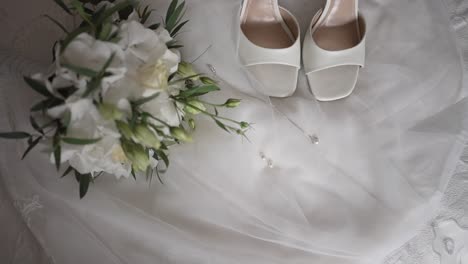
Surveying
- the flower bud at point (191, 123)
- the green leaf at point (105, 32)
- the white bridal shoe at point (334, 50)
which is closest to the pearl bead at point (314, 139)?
the white bridal shoe at point (334, 50)

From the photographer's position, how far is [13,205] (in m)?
0.76

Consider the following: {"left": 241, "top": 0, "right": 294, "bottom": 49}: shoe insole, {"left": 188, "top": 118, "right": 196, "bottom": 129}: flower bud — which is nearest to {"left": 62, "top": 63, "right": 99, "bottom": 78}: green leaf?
{"left": 188, "top": 118, "right": 196, "bottom": 129}: flower bud

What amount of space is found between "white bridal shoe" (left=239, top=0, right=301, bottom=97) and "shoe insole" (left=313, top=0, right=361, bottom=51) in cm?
8

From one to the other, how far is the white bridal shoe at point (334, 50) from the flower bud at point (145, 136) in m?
0.49

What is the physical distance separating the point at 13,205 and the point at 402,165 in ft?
2.44

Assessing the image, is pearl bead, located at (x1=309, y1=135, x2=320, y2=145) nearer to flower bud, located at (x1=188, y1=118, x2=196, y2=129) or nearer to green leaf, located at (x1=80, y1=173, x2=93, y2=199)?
flower bud, located at (x1=188, y1=118, x2=196, y2=129)

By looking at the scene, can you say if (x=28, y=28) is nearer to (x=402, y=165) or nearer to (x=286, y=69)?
(x=286, y=69)

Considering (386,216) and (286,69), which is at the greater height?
(286,69)

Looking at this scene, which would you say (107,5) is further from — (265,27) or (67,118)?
(265,27)

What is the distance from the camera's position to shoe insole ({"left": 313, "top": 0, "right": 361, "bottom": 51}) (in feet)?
3.23

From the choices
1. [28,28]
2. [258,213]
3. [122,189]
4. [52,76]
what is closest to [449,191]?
Result: [258,213]

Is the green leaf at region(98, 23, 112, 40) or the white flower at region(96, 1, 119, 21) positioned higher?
the white flower at region(96, 1, 119, 21)

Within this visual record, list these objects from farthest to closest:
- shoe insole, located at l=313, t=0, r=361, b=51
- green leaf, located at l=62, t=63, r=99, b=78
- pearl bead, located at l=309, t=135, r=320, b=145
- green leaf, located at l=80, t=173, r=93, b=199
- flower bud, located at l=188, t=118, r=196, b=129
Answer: shoe insole, located at l=313, t=0, r=361, b=51
pearl bead, located at l=309, t=135, r=320, b=145
flower bud, located at l=188, t=118, r=196, b=129
green leaf, located at l=80, t=173, r=93, b=199
green leaf, located at l=62, t=63, r=99, b=78

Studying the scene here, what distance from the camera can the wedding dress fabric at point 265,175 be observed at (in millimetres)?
729
